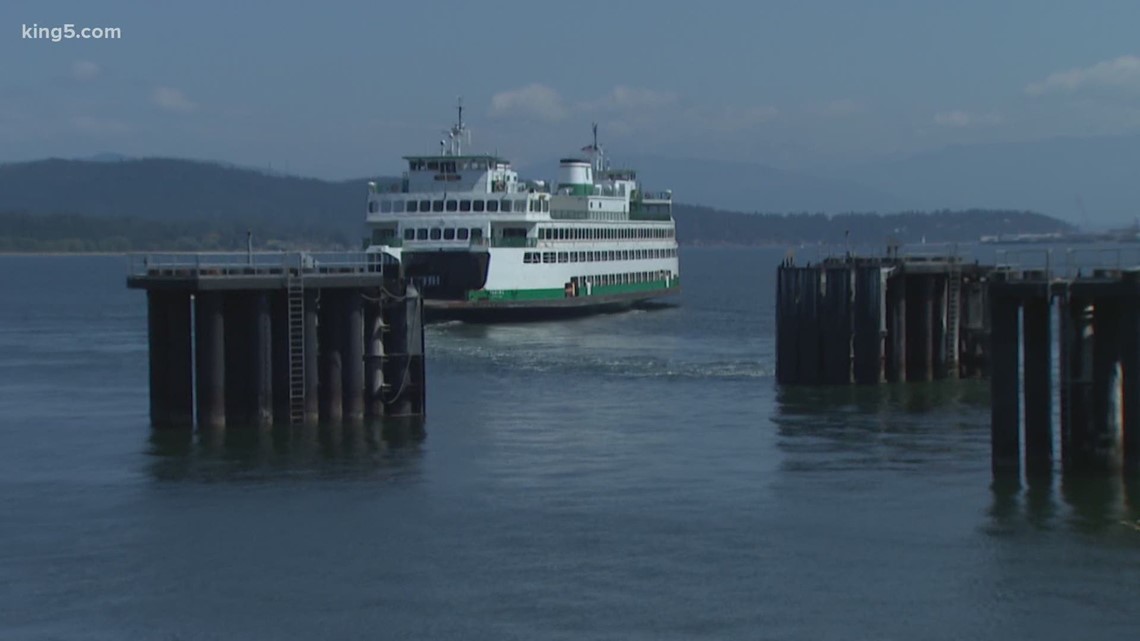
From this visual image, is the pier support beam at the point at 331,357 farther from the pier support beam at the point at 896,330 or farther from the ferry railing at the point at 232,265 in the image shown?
the pier support beam at the point at 896,330

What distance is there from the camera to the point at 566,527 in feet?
85.4

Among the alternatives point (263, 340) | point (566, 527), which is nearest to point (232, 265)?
point (263, 340)

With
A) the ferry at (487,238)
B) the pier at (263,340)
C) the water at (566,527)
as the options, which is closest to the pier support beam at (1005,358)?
the water at (566,527)

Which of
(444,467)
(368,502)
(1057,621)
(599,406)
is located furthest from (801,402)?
(1057,621)

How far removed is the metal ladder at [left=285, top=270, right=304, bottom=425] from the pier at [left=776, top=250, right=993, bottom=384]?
49.9 ft

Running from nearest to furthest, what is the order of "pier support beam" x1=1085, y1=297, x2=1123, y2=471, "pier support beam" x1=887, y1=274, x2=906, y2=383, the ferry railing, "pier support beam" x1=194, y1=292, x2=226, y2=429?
"pier support beam" x1=1085, y1=297, x2=1123, y2=471 → "pier support beam" x1=194, y1=292, x2=226, y2=429 → the ferry railing → "pier support beam" x1=887, y1=274, x2=906, y2=383

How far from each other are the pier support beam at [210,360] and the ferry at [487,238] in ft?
104

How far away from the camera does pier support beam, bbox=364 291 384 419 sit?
3597 cm

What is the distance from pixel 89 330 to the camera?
70062mm

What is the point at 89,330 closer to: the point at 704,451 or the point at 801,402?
the point at 801,402

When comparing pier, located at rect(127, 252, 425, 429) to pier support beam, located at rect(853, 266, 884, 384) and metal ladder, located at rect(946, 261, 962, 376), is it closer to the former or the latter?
pier support beam, located at rect(853, 266, 884, 384)

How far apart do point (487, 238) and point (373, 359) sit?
37398 mm

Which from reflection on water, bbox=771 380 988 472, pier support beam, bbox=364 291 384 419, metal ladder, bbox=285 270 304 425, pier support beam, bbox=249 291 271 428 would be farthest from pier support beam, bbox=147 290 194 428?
reflection on water, bbox=771 380 988 472

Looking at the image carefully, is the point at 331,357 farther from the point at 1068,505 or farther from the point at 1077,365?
the point at 1068,505
